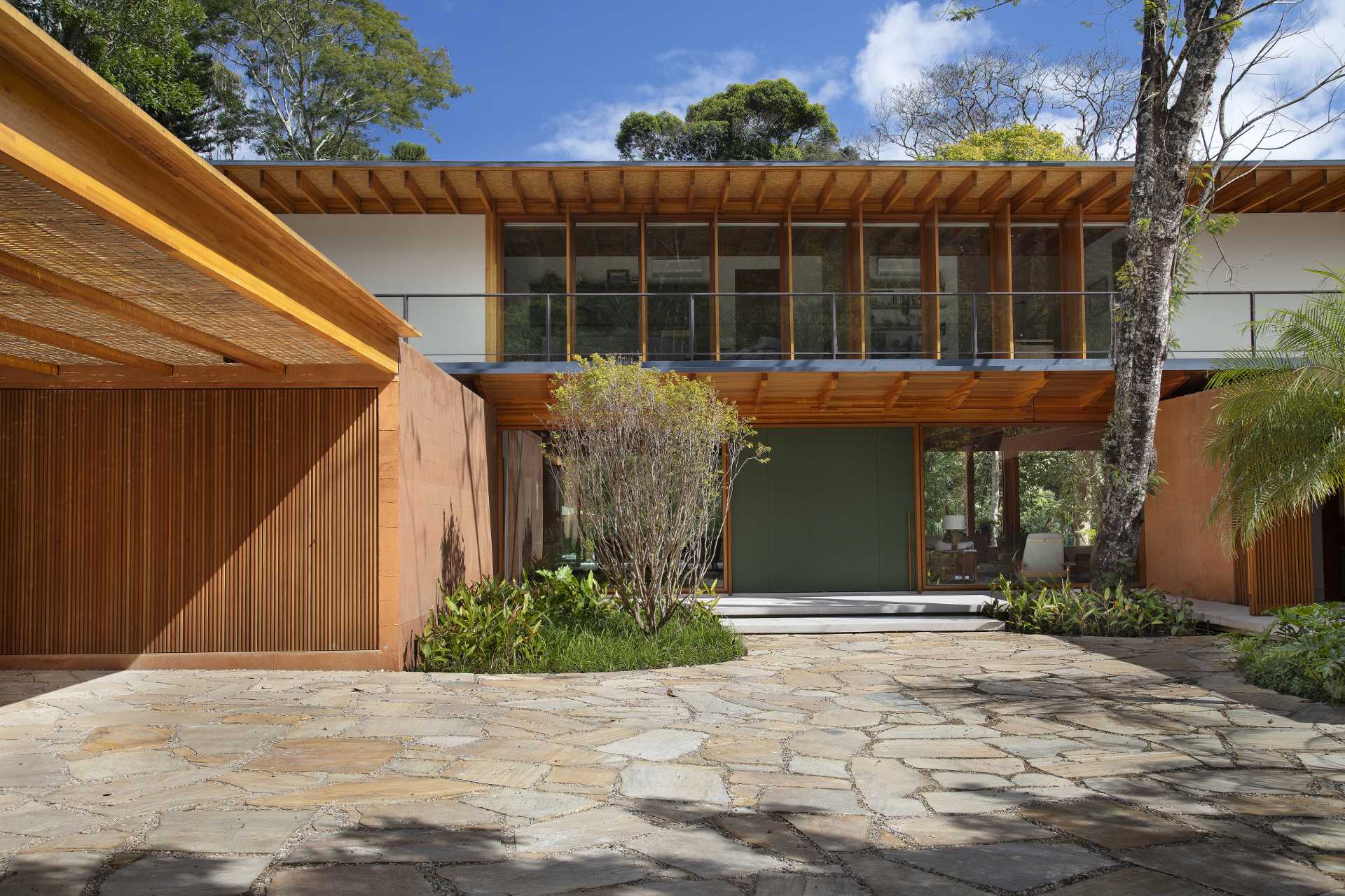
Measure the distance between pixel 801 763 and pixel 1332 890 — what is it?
7.47 feet

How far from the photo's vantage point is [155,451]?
766 centimetres

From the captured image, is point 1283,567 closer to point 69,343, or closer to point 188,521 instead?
point 188,521

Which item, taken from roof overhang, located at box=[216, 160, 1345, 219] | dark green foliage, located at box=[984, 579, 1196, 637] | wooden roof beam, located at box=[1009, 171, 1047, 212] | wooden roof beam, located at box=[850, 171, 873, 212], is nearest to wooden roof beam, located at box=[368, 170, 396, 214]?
roof overhang, located at box=[216, 160, 1345, 219]

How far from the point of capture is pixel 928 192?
12.4 meters

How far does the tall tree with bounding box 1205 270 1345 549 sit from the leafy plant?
18.6ft

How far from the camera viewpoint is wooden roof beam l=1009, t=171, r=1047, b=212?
1188cm

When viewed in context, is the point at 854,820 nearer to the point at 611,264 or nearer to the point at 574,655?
the point at 574,655

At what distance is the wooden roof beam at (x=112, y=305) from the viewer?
4.42 m

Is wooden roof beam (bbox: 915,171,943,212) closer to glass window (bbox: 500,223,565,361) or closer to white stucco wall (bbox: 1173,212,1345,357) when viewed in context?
white stucco wall (bbox: 1173,212,1345,357)

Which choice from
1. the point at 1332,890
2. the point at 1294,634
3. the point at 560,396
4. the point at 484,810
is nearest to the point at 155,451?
the point at 560,396

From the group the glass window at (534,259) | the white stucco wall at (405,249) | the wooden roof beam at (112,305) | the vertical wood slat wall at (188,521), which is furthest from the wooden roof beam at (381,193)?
the wooden roof beam at (112,305)

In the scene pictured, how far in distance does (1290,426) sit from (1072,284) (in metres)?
5.97

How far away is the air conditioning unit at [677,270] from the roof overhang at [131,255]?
235 inches

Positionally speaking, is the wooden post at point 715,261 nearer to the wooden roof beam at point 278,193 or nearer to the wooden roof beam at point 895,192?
the wooden roof beam at point 895,192
